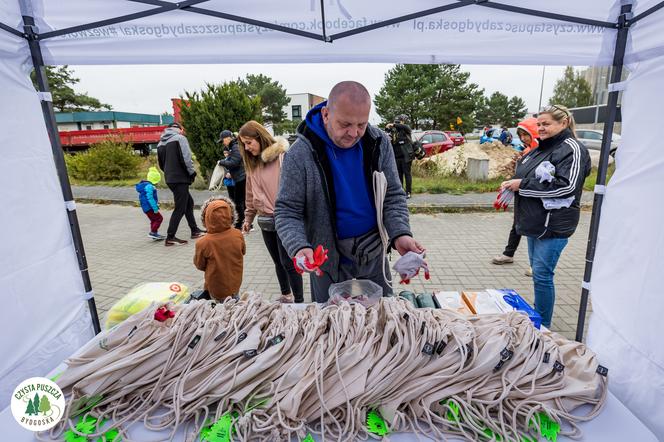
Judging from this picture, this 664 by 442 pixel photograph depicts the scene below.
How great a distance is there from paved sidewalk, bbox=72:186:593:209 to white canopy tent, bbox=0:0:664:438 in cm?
589

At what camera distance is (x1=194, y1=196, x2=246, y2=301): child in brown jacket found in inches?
114

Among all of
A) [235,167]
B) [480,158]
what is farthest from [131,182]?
[480,158]

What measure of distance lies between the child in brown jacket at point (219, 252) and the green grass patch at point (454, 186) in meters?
7.35

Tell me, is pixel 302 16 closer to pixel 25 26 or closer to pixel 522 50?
pixel 522 50

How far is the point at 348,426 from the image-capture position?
4.02 ft

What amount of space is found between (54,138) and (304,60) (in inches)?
71.5

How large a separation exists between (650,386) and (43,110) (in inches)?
151

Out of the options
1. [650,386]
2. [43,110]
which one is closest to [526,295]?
[650,386]

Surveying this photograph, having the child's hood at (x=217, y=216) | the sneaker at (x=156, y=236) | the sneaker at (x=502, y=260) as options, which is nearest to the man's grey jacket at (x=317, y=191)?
the child's hood at (x=217, y=216)

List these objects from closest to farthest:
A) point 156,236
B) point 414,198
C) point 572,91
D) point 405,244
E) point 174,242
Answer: point 405,244 → point 174,242 → point 156,236 → point 414,198 → point 572,91

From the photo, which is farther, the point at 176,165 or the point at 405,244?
the point at 176,165

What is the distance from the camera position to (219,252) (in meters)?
2.91

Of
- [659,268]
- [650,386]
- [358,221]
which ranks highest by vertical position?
[358,221]

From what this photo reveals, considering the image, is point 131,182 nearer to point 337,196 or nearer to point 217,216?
point 217,216
